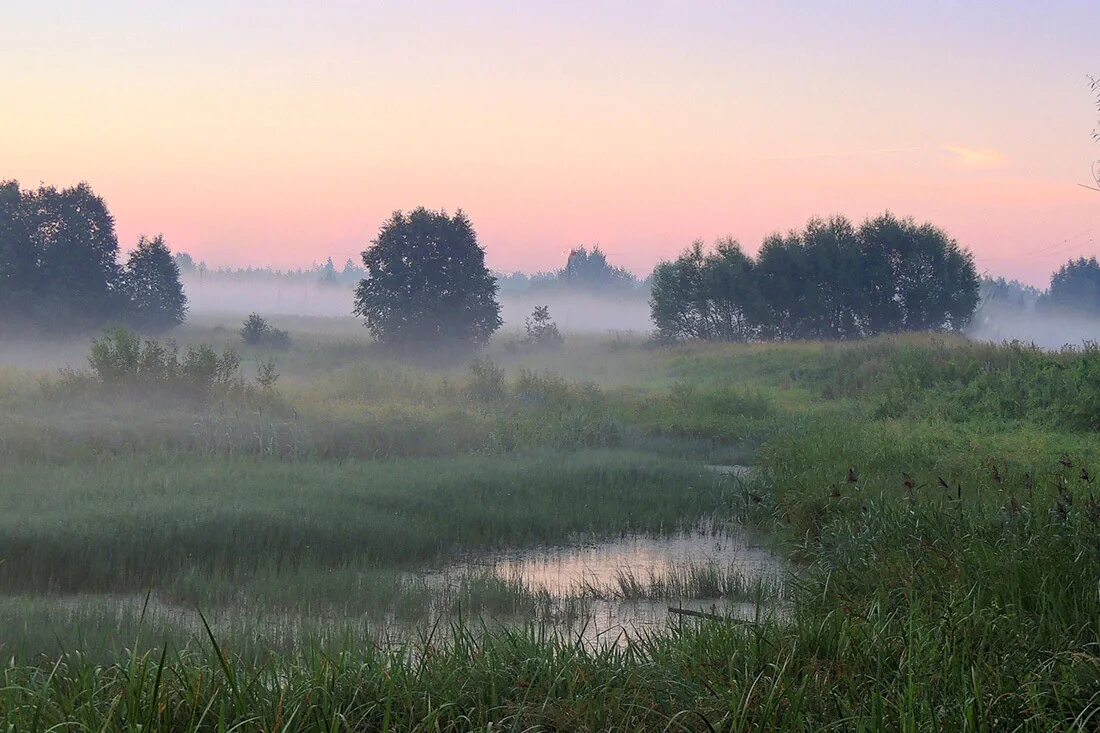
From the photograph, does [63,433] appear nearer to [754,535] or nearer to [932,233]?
[754,535]

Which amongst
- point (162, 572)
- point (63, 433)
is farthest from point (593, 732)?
point (63, 433)

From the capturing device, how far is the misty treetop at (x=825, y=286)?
53.0 metres

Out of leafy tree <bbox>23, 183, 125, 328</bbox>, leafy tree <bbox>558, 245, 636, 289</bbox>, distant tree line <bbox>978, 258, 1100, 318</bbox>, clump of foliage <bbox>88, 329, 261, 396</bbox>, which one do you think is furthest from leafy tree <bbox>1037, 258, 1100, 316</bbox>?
clump of foliage <bbox>88, 329, 261, 396</bbox>

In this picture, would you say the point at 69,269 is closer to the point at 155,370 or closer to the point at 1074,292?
the point at 155,370

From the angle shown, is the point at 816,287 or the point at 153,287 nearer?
the point at 153,287

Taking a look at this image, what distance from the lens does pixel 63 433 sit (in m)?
15.6

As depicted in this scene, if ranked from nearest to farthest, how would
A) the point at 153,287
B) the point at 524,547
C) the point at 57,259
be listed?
the point at 524,547 → the point at 57,259 → the point at 153,287

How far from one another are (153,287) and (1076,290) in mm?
111831

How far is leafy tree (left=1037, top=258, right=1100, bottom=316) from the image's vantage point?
11719 centimetres

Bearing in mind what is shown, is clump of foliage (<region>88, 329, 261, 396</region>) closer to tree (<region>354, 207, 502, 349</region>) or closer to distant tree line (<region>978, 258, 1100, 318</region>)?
tree (<region>354, 207, 502, 349</region>)

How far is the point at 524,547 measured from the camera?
455 inches

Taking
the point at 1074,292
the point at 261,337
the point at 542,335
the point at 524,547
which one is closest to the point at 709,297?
the point at 542,335

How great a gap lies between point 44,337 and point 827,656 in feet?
149

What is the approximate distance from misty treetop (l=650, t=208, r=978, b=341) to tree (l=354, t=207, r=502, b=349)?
14229mm
